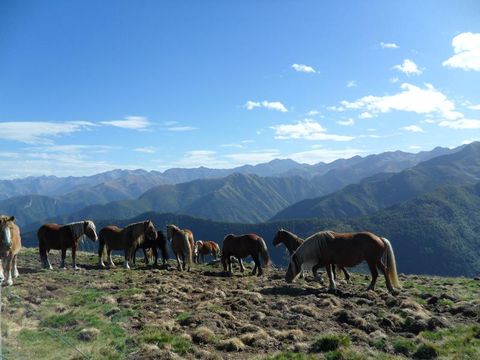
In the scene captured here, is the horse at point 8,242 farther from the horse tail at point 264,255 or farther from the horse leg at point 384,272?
the horse leg at point 384,272

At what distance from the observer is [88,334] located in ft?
39.7

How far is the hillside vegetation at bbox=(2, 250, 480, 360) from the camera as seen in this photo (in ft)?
36.0

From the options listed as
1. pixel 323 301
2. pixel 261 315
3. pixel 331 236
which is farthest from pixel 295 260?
pixel 261 315

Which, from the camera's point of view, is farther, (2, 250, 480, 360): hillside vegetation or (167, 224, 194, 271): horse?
(167, 224, 194, 271): horse

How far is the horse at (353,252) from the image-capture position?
18922 millimetres

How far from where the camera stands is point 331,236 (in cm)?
1973

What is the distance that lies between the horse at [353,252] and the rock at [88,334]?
11092mm

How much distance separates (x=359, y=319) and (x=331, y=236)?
21.1 feet

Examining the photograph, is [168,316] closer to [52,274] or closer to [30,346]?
[30,346]

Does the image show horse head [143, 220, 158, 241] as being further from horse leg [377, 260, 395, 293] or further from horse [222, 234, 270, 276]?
horse leg [377, 260, 395, 293]

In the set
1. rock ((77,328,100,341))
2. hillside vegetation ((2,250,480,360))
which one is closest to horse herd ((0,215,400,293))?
hillside vegetation ((2,250,480,360))

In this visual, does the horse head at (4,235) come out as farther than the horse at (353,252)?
No

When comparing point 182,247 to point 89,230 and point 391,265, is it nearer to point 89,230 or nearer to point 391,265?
point 89,230

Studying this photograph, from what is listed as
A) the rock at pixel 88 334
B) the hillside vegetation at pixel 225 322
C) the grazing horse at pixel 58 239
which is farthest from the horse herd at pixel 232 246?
the rock at pixel 88 334
